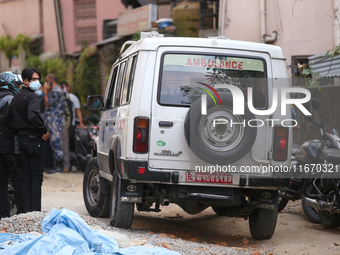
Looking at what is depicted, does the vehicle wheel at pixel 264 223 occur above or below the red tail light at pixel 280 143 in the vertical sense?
below

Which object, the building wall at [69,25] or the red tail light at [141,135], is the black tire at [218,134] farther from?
the building wall at [69,25]

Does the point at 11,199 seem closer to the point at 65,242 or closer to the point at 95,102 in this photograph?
the point at 95,102

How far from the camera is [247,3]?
13.3 metres

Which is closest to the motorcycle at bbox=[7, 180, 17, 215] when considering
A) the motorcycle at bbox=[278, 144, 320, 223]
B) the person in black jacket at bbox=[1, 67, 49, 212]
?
the person in black jacket at bbox=[1, 67, 49, 212]

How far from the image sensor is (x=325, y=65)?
9633 mm

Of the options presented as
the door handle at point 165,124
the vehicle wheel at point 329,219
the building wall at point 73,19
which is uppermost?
the building wall at point 73,19

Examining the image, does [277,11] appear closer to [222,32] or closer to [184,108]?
[222,32]

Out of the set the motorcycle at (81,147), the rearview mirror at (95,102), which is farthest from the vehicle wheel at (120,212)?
the motorcycle at (81,147)

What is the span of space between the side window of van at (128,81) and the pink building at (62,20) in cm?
1748

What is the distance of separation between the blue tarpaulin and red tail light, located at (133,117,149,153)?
38.0 inches

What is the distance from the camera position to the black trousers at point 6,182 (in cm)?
650

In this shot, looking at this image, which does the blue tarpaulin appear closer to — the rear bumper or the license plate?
the rear bumper

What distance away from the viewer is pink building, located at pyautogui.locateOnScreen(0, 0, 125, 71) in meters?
23.7

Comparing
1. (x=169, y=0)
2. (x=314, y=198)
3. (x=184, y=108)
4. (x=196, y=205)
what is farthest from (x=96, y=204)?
(x=169, y=0)
